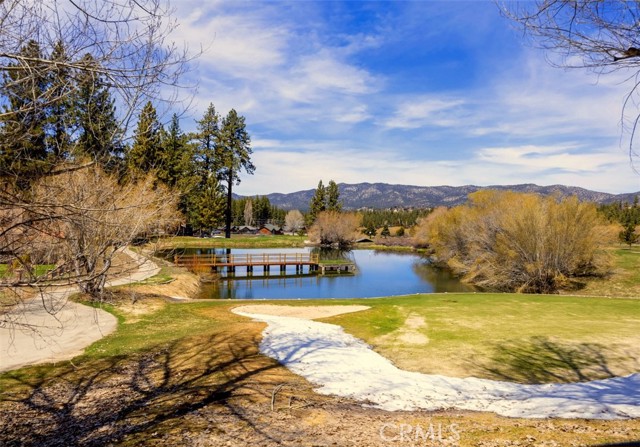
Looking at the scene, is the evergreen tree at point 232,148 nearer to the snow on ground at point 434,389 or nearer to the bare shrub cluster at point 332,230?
the bare shrub cluster at point 332,230

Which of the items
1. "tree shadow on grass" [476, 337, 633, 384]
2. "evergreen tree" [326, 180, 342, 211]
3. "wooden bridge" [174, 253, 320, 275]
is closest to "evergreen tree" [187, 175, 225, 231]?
"wooden bridge" [174, 253, 320, 275]

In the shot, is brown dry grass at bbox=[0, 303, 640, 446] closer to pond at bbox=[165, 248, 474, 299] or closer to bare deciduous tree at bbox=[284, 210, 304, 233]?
pond at bbox=[165, 248, 474, 299]

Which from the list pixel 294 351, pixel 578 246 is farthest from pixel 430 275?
pixel 294 351

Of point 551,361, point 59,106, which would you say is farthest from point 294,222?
point 59,106

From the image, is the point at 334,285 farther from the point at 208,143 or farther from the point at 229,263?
the point at 208,143

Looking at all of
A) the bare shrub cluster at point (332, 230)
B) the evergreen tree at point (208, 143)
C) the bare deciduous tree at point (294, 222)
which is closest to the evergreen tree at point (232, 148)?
the evergreen tree at point (208, 143)

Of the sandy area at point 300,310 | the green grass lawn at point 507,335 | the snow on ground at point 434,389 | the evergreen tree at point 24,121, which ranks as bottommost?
the sandy area at point 300,310

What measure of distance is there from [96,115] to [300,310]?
37.9ft

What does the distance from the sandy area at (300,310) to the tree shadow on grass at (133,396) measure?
4511mm

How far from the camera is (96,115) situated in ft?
13.0

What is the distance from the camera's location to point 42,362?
8.45 m

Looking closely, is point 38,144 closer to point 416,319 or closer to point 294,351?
point 294,351

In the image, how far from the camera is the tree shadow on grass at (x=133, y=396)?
5148 millimetres

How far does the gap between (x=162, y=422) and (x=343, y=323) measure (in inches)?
310
